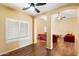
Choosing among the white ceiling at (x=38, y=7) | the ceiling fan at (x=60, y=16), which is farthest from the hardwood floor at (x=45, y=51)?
the white ceiling at (x=38, y=7)

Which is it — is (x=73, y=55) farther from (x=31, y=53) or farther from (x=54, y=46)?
(x=31, y=53)

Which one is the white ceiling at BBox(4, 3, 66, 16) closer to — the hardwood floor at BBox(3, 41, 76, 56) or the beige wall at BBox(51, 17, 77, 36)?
the beige wall at BBox(51, 17, 77, 36)

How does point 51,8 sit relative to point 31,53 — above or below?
above

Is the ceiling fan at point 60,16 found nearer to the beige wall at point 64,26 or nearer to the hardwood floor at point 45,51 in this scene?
the beige wall at point 64,26

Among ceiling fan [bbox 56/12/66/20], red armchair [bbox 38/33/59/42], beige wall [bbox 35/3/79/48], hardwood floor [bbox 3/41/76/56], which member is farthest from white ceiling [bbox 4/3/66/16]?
hardwood floor [bbox 3/41/76/56]

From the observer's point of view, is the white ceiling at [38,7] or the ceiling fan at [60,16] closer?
the white ceiling at [38,7]

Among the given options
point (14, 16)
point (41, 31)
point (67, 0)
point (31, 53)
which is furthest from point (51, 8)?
point (31, 53)

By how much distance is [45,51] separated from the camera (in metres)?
1.92

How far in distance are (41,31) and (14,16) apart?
59 centimetres

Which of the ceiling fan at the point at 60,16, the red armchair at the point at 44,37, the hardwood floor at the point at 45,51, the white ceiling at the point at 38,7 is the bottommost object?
the hardwood floor at the point at 45,51

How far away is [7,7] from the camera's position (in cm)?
179

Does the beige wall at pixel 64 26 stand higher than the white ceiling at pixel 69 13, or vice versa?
the white ceiling at pixel 69 13

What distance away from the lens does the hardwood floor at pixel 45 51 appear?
6.10 feet

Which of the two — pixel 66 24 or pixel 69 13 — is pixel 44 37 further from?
pixel 69 13
